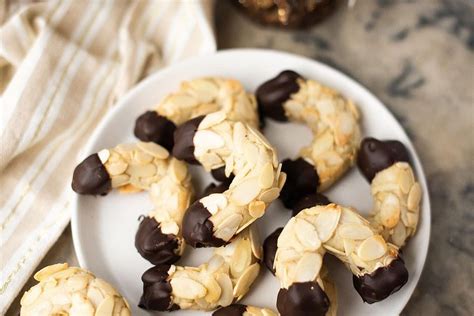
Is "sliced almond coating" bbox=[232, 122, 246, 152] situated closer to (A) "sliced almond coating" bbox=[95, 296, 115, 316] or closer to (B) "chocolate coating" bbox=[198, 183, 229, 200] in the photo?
(B) "chocolate coating" bbox=[198, 183, 229, 200]

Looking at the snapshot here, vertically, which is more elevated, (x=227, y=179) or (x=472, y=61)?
(x=227, y=179)

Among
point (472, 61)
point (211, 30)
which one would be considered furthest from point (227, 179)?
point (472, 61)

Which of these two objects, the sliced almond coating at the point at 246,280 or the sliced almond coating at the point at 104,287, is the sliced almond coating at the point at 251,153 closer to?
the sliced almond coating at the point at 246,280

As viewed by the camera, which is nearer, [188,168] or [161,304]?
[161,304]

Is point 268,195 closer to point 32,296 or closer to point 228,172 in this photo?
point 228,172

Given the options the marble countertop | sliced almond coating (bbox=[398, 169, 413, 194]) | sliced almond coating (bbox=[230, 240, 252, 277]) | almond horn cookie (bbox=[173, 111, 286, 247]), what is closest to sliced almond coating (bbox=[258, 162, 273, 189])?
almond horn cookie (bbox=[173, 111, 286, 247])

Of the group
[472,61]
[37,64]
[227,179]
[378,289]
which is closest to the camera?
[378,289]

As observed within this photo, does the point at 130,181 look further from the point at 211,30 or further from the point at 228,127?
the point at 211,30

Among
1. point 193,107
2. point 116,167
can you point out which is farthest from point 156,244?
point 193,107
